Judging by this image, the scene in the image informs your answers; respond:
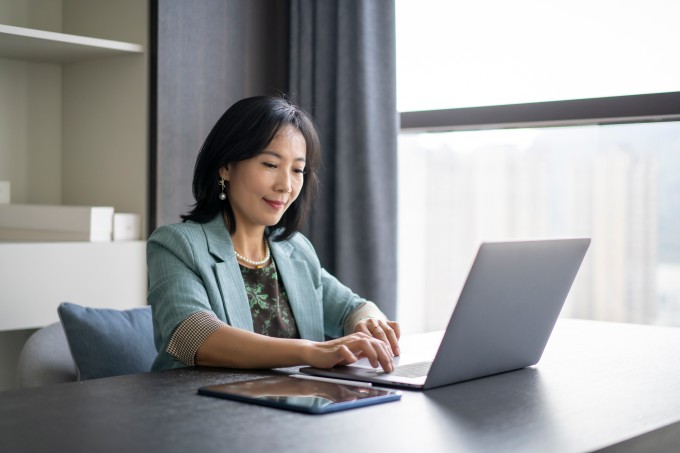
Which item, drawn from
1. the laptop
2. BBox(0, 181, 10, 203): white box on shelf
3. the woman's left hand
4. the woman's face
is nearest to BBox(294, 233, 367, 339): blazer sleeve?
the woman's face

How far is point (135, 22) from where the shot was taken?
115 inches

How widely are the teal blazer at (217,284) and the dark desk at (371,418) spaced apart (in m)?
0.25

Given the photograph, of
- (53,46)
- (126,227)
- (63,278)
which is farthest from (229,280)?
(53,46)

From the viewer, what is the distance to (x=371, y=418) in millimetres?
Result: 1130

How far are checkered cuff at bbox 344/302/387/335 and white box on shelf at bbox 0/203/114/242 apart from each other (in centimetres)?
101

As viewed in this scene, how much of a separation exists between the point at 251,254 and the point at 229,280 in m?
0.19

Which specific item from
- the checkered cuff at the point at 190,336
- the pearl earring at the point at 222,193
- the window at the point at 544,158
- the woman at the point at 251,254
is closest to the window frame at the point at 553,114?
the window at the point at 544,158

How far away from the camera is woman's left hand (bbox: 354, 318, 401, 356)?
167 centimetres

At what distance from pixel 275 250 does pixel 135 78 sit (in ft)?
3.67

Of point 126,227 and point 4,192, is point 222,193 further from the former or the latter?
point 4,192

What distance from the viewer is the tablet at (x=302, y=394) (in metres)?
1.16

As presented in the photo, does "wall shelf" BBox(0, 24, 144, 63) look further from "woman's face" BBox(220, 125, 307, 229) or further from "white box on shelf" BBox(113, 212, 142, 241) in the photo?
"woman's face" BBox(220, 125, 307, 229)

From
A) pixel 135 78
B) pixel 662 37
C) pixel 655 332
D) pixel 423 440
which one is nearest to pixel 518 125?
pixel 662 37

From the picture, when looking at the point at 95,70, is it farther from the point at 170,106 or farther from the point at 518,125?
the point at 518,125
